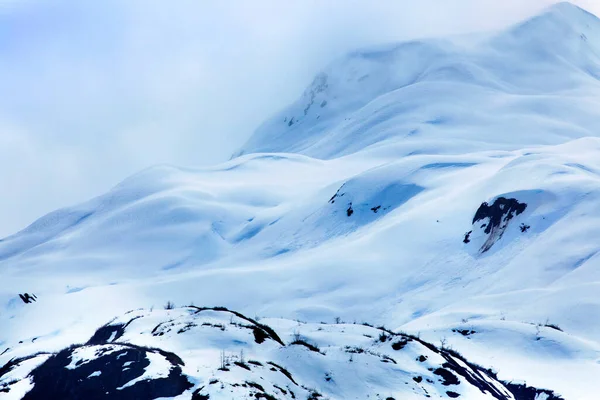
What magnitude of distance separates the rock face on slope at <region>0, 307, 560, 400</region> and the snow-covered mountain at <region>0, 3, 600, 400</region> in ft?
0.18

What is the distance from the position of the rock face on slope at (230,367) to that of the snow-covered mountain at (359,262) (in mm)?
55

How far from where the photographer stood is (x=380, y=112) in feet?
491

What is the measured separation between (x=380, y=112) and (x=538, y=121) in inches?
1069

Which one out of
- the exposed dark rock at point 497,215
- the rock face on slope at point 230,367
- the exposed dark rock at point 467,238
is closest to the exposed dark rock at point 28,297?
the exposed dark rock at point 467,238

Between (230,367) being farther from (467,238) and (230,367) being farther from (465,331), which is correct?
(467,238)

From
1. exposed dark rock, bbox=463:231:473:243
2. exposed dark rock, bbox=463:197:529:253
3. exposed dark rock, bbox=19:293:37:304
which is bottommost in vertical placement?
exposed dark rock, bbox=19:293:37:304

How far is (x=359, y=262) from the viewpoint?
6756cm

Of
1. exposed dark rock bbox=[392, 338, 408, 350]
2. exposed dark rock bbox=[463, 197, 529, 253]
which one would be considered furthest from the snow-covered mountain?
exposed dark rock bbox=[463, 197, 529, 253]

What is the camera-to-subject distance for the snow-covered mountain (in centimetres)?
2269

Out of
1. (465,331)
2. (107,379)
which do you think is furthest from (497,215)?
(107,379)

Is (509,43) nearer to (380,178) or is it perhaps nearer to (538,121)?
(538,121)

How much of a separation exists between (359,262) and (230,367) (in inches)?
1869

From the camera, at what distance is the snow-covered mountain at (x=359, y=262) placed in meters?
22.7

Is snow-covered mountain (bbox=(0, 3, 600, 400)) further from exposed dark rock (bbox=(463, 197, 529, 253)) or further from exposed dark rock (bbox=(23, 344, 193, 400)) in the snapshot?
exposed dark rock (bbox=(463, 197, 529, 253))
